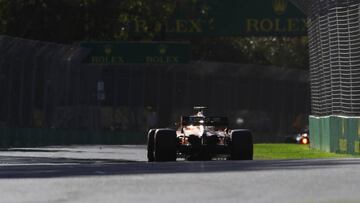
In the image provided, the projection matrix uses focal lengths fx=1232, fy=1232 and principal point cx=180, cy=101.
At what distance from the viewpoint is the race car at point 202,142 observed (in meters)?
23.2

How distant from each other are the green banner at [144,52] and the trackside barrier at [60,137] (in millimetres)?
3713

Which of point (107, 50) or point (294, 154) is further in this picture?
point (107, 50)

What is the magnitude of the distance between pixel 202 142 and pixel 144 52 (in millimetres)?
35218

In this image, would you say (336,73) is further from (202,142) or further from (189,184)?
(189,184)

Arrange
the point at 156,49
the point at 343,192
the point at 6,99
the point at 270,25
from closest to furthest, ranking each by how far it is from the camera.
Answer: the point at 343,192, the point at 6,99, the point at 270,25, the point at 156,49

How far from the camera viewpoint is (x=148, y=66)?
6028 centimetres

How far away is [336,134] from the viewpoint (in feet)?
97.0

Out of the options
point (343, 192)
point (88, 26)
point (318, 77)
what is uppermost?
point (88, 26)

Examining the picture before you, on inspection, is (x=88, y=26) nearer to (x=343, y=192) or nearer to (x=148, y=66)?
(x=148, y=66)

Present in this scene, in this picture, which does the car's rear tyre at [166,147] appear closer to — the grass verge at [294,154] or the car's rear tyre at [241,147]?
the car's rear tyre at [241,147]

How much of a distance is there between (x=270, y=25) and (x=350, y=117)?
25244 millimetres

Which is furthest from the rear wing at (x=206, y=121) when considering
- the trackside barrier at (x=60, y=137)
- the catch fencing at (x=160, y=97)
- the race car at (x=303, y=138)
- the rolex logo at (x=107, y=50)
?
the rolex logo at (x=107, y=50)

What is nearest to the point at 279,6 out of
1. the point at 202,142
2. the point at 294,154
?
the point at 294,154

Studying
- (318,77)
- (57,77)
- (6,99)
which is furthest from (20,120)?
(318,77)
